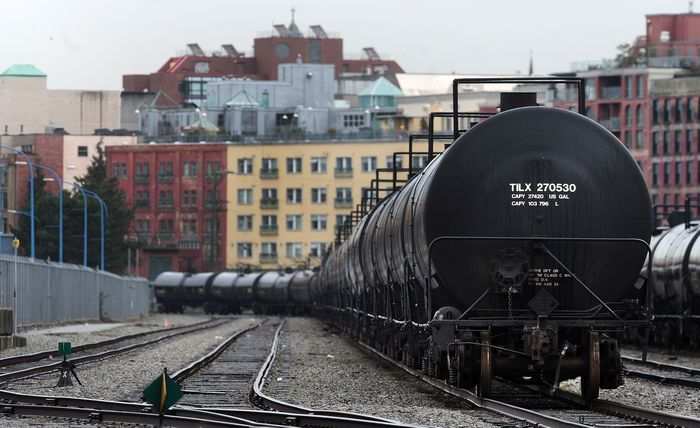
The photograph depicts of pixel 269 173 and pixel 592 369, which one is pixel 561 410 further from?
pixel 269 173

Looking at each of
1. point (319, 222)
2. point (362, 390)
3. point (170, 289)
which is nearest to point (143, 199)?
point (319, 222)

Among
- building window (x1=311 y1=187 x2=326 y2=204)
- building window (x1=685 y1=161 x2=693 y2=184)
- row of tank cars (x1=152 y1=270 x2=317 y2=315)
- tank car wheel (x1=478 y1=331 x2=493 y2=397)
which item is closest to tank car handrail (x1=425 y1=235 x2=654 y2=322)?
tank car wheel (x1=478 y1=331 x2=493 y2=397)

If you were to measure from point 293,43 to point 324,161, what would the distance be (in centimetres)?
3775

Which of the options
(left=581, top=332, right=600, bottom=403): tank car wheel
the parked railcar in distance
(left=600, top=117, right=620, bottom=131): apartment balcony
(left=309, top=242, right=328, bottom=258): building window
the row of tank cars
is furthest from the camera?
(left=309, top=242, right=328, bottom=258): building window

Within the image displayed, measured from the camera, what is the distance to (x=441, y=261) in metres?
23.4

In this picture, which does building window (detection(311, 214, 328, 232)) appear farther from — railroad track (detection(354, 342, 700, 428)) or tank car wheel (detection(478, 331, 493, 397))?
tank car wheel (detection(478, 331, 493, 397))

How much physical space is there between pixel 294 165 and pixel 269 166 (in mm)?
2374

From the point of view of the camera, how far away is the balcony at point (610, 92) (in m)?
157

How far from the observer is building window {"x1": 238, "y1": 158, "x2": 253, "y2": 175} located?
6299 inches

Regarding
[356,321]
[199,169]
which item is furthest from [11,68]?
[356,321]

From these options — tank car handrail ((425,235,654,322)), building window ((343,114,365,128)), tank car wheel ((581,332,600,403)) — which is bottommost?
tank car wheel ((581,332,600,403))

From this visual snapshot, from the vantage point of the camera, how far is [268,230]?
523 feet

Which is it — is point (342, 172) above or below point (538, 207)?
above

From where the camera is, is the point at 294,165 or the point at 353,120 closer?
the point at 294,165
